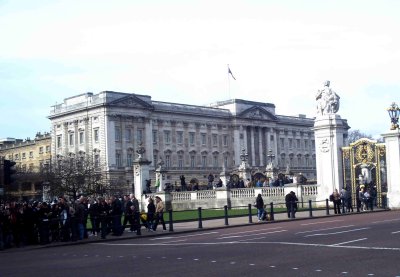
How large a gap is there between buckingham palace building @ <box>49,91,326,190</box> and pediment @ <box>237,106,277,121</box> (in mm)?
194

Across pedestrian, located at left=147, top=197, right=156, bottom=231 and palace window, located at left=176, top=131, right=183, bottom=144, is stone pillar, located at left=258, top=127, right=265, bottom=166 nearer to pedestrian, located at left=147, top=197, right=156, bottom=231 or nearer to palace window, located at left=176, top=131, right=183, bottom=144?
palace window, located at left=176, top=131, right=183, bottom=144

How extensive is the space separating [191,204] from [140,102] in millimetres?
59728

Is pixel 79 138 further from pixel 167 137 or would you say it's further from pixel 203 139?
pixel 203 139

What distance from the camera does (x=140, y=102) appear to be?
108m

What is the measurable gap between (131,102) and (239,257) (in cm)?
9286

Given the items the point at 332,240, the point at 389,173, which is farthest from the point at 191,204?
the point at 332,240

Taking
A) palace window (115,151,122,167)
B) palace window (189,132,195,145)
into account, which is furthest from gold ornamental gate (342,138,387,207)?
palace window (189,132,195,145)

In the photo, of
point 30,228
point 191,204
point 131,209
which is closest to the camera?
point 30,228

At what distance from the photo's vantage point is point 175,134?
11638 cm

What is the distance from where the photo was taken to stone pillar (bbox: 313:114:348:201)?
38125mm

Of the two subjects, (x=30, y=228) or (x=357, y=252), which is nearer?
(x=357, y=252)

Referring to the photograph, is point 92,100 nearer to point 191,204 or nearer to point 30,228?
point 191,204

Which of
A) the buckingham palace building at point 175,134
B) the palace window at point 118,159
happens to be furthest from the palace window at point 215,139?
the palace window at point 118,159

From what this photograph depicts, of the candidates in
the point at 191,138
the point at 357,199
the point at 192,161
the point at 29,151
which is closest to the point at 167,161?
the point at 192,161
